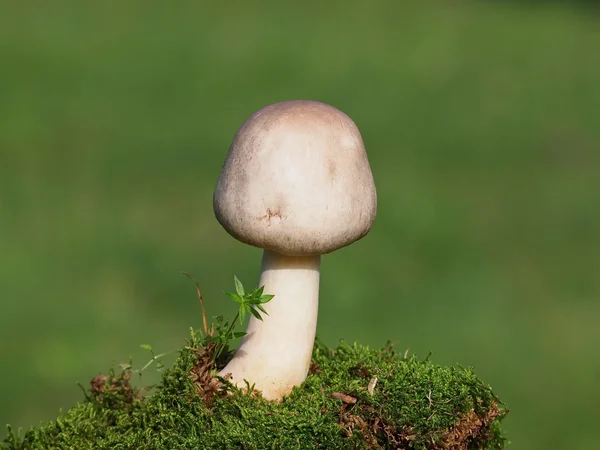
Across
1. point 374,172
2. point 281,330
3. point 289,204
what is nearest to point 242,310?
point 281,330

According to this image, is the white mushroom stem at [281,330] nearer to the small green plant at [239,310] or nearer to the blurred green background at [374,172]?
the small green plant at [239,310]

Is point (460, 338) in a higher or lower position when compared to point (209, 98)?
lower

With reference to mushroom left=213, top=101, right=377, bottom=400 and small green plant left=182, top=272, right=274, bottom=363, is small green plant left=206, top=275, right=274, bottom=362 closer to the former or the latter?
small green plant left=182, top=272, right=274, bottom=363

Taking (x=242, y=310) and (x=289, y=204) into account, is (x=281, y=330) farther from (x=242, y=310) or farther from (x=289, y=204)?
(x=289, y=204)

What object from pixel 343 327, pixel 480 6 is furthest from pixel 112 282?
pixel 480 6

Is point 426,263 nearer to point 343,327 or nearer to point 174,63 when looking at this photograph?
point 343,327

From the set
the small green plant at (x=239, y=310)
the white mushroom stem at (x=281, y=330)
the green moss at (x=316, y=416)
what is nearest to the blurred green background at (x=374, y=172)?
the green moss at (x=316, y=416)

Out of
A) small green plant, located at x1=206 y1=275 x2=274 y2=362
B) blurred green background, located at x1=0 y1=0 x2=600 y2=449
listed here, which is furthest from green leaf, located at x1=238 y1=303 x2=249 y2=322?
blurred green background, located at x1=0 y1=0 x2=600 y2=449
